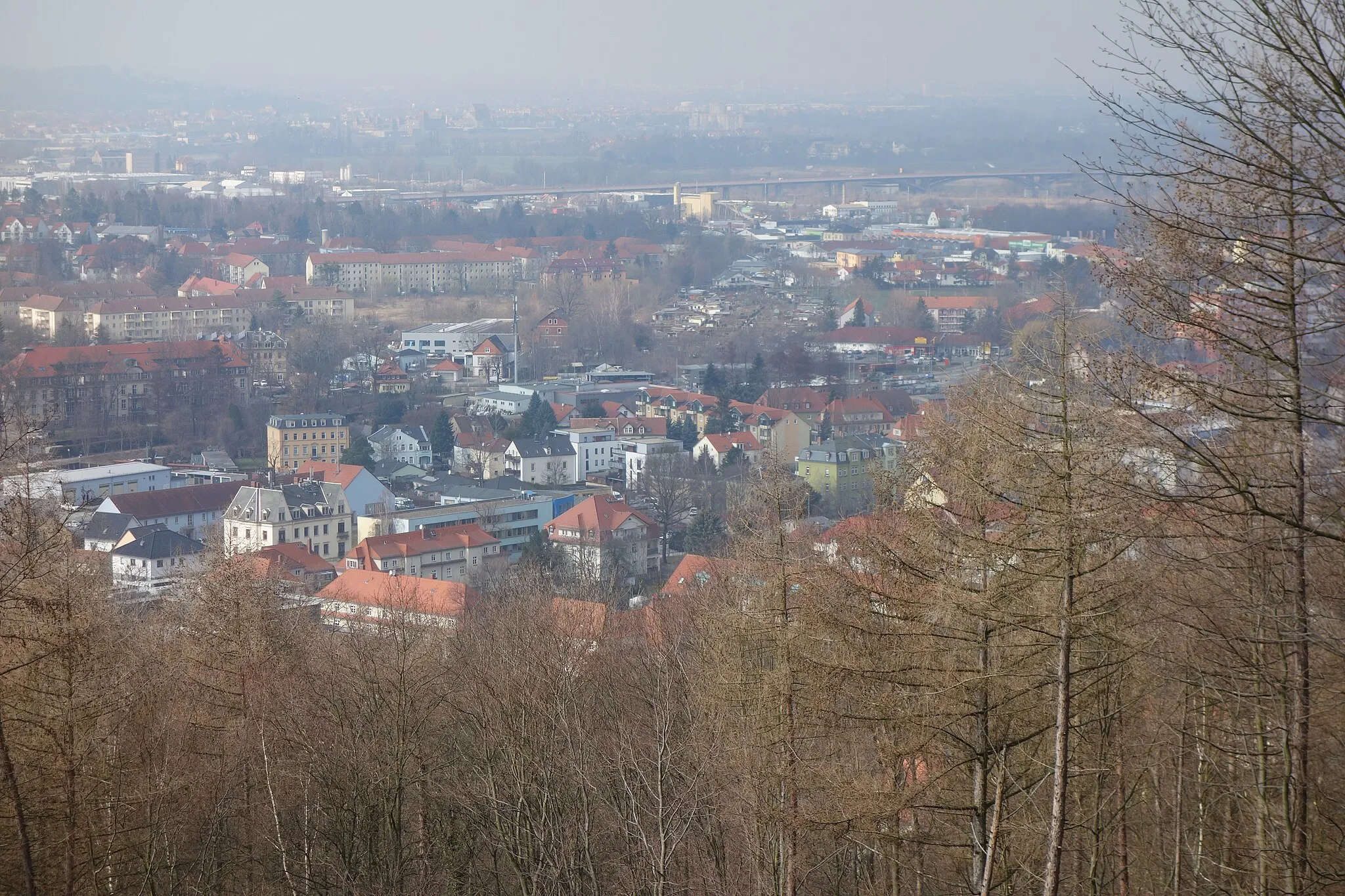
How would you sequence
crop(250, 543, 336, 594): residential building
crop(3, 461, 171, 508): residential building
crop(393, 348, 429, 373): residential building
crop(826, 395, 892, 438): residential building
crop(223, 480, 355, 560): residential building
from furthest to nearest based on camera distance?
1. crop(393, 348, 429, 373): residential building
2. crop(826, 395, 892, 438): residential building
3. crop(3, 461, 171, 508): residential building
4. crop(223, 480, 355, 560): residential building
5. crop(250, 543, 336, 594): residential building

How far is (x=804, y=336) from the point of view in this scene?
3269 cm

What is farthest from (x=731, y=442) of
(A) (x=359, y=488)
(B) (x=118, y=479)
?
(B) (x=118, y=479)

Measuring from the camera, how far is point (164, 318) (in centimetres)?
3200

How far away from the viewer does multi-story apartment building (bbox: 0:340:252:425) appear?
23.2 metres

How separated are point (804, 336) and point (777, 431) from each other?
1138 cm

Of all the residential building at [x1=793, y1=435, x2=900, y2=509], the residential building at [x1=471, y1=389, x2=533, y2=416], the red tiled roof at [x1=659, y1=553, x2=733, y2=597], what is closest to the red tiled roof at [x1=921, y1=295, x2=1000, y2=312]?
the residential building at [x1=471, y1=389, x2=533, y2=416]

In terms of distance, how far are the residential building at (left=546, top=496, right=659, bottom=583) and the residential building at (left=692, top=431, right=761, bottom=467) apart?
3.68 meters

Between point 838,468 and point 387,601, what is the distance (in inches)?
377

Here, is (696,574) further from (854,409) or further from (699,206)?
(699,206)

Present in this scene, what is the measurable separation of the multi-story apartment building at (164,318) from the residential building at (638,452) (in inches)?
462

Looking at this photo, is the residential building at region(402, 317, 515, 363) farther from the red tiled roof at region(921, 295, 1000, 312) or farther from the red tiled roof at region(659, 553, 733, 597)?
the red tiled roof at region(659, 553, 733, 597)

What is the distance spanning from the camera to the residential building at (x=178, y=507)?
1731 centimetres

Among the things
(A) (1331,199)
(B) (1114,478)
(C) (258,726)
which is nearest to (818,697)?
(B) (1114,478)

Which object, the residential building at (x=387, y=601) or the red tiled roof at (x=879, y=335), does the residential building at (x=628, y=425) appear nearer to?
the red tiled roof at (x=879, y=335)
